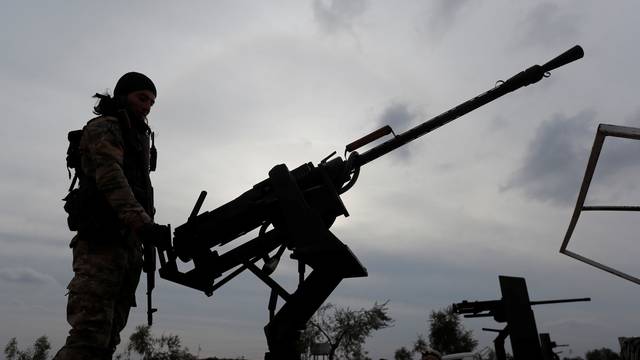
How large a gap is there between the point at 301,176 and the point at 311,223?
67 centimetres

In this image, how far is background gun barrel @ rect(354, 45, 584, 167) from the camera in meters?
4.77

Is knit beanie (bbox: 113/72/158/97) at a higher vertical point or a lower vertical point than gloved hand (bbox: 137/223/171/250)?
higher

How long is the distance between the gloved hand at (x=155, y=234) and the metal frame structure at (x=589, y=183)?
130 inches

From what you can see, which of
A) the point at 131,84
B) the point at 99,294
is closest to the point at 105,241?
the point at 99,294

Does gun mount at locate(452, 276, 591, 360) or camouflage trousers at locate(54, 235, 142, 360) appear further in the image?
gun mount at locate(452, 276, 591, 360)

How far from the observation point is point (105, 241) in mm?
3475

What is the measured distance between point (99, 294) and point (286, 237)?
1556 mm

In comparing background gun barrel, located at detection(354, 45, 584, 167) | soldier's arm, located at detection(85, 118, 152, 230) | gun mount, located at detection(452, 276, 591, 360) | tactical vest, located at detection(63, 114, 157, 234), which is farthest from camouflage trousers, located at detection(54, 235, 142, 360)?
gun mount, located at detection(452, 276, 591, 360)

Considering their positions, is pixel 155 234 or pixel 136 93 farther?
pixel 136 93

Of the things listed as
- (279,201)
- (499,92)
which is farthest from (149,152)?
(499,92)

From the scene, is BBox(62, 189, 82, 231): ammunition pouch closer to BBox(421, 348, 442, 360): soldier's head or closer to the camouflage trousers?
the camouflage trousers

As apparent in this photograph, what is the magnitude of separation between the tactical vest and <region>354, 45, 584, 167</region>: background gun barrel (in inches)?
77.2

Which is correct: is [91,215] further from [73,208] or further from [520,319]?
[520,319]

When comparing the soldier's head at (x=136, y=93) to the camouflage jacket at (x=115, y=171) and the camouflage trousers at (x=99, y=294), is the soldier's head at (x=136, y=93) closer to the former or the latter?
the camouflage jacket at (x=115, y=171)
